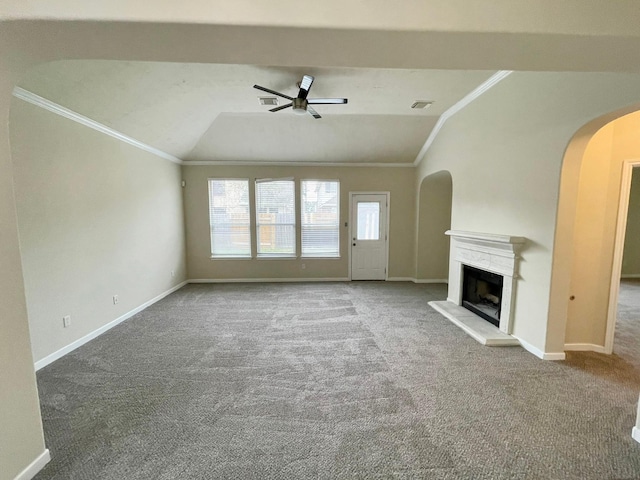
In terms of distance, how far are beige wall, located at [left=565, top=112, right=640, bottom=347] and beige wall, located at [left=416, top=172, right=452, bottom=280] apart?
10.2 ft

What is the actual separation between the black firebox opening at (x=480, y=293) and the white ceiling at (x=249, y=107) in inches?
103

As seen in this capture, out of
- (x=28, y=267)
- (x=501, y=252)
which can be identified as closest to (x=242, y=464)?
(x=28, y=267)

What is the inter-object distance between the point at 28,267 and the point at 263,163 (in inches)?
166

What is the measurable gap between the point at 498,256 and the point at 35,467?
4.40 m

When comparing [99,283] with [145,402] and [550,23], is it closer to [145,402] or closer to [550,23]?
[145,402]

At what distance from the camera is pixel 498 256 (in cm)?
333

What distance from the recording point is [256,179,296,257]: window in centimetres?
611

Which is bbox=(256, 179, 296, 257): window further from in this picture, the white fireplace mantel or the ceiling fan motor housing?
the white fireplace mantel

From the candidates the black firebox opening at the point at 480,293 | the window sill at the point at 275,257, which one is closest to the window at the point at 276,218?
the window sill at the point at 275,257

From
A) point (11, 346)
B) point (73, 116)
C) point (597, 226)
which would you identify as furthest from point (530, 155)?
point (73, 116)

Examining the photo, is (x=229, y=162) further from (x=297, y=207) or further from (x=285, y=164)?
(x=297, y=207)

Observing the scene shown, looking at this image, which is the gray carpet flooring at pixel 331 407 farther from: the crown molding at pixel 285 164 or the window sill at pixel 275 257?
the crown molding at pixel 285 164

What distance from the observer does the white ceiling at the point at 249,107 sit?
2.87m

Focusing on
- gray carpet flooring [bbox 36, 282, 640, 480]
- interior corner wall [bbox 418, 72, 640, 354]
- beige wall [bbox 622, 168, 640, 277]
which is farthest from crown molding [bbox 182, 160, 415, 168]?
beige wall [bbox 622, 168, 640, 277]
